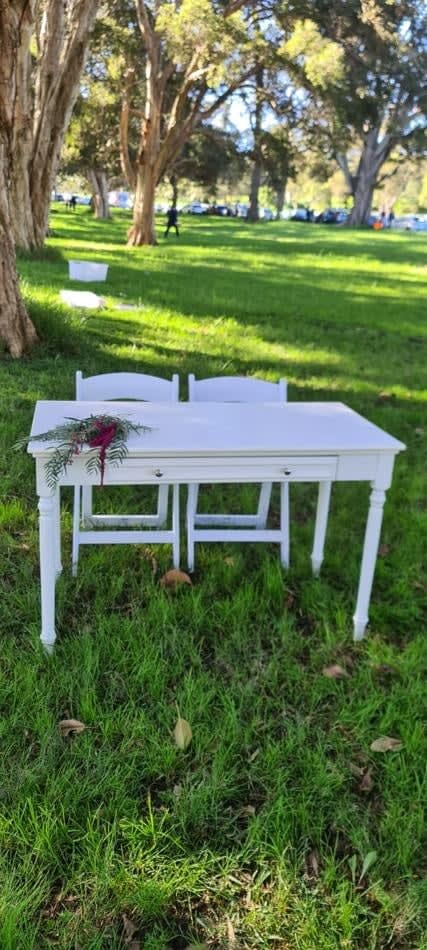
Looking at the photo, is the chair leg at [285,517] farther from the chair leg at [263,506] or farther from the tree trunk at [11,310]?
the tree trunk at [11,310]

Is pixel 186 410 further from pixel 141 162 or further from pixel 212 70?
pixel 141 162

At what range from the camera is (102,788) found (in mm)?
2223

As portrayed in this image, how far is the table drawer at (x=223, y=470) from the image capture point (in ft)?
8.51

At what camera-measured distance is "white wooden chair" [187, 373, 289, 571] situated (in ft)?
11.4

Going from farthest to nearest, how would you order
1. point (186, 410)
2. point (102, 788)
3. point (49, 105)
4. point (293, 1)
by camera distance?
point (293, 1) < point (49, 105) < point (186, 410) < point (102, 788)

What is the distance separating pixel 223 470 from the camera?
2.67 meters

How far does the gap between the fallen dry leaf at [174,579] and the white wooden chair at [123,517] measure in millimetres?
81

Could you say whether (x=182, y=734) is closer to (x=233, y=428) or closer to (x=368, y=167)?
(x=233, y=428)

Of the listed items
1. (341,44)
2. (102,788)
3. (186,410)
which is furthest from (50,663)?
(341,44)

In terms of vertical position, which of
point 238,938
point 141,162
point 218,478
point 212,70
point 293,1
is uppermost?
point 293,1

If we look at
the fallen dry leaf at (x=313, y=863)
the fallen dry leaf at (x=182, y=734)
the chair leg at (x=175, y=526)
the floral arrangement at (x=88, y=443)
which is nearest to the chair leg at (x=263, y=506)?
the chair leg at (x=175, y=526)

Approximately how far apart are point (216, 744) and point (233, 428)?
1.23 metres

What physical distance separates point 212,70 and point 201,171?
27230 millimetres

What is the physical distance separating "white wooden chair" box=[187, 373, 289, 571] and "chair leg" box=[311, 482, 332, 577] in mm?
150
